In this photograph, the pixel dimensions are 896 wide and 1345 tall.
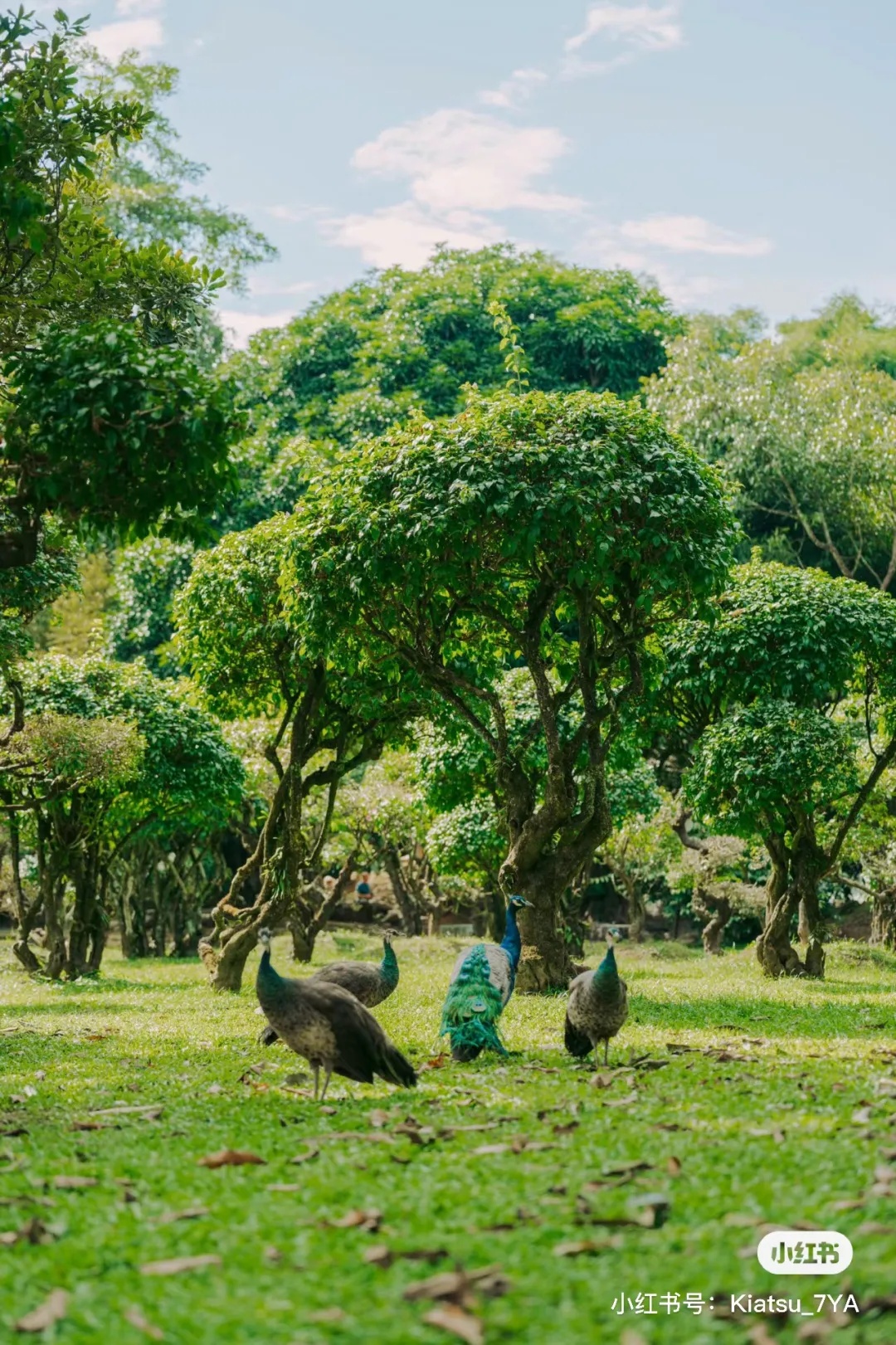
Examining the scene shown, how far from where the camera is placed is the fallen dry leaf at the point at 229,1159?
5.98 meters

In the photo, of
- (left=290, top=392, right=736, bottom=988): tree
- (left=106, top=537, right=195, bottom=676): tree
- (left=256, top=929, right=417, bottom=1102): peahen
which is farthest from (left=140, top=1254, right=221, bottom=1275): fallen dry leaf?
(left=106, top=537, right=195, bottom=676): tree

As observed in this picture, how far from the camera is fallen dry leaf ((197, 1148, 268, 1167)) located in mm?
5980

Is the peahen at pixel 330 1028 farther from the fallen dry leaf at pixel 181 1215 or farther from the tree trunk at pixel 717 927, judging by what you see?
the tree trunk at pixel 717 927

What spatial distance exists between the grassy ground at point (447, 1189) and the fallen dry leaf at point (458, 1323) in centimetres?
3

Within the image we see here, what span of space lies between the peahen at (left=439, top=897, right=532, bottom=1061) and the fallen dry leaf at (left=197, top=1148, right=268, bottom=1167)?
149 inches

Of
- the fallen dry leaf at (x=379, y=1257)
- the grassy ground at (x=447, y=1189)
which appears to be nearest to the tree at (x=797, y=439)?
the grassy ground at (x=447, y=1189)

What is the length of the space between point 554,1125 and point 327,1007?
1842 millimetres

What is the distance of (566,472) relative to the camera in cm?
1267

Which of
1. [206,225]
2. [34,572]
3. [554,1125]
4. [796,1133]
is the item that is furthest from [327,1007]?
[206,225]

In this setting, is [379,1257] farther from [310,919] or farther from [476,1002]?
[310,919]

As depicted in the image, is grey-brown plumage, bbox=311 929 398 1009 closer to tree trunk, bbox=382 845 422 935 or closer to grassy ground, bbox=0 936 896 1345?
grassy ground, bbox=0 936 896 1345

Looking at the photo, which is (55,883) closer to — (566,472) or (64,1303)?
(566,472)

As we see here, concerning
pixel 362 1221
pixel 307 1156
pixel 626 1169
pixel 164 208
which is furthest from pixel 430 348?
pixel 362 1221

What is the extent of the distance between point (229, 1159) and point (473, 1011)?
403 centimetres
